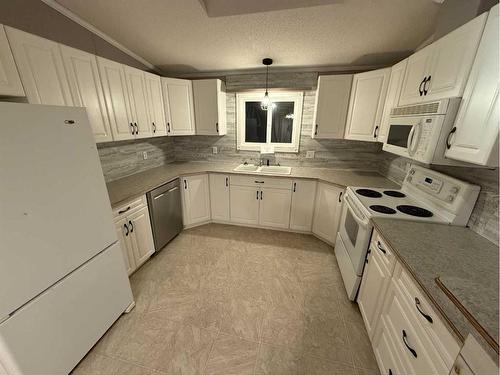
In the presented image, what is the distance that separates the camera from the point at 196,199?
285 cm

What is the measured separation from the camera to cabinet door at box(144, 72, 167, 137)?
2350 mm

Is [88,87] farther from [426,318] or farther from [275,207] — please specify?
[426,318]

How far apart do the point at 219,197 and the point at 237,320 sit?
167 centimetres

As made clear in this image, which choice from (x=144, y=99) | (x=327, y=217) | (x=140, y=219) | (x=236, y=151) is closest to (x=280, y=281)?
(x=327, y=217)

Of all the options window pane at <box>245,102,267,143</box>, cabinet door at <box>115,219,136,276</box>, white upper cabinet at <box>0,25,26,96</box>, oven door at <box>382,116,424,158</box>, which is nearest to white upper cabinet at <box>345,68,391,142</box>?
oven door at <box>382,116,424,158</box>

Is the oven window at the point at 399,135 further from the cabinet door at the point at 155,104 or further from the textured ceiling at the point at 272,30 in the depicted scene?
the cabinet door at the point at 155,104

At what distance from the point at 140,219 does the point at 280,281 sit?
5.29 feet

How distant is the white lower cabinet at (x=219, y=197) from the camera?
2.80 m

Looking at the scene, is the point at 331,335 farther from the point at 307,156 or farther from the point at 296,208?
the point at 307,156

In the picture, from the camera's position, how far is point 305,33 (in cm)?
180

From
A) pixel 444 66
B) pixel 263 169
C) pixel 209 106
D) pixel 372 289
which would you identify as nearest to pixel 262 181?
pixel 263 169

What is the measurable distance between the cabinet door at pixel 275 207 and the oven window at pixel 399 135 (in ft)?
4.11

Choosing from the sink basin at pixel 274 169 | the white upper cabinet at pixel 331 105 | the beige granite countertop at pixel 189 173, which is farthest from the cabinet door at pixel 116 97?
the white upper cabinet at pixel 331 105

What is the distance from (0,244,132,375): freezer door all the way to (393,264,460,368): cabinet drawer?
1899 mm
